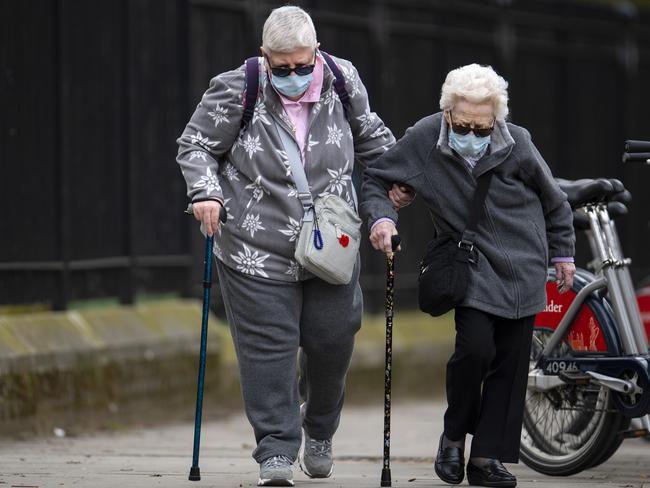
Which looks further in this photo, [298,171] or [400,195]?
[400,195]

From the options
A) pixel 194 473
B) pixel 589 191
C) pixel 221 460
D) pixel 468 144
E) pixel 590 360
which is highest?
pixel 468 144

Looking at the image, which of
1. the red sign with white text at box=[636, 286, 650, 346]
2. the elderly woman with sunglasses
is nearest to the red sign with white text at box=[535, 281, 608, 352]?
the red sign with white text at box=[636, 286, 650, 346]

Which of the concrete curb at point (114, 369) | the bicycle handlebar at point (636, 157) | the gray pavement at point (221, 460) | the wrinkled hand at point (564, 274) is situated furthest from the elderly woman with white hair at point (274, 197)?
the concrete curb at point (114, 369)

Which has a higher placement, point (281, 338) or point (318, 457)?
point (281, 338)

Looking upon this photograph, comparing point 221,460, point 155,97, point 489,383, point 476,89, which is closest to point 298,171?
point 476,89

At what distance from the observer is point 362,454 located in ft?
27.6

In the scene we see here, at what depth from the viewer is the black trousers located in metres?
5.86

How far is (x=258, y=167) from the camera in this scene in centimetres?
591

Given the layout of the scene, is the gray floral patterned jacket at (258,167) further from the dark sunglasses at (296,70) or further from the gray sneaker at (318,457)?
the gray sneaker at (318,457)

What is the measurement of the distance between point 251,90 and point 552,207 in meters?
1.19

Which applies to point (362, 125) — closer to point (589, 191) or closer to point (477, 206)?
point (477, 206)

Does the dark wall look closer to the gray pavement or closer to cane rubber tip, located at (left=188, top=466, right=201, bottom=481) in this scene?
the gray pavement

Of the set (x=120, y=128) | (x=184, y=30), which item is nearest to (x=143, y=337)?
(x=120, y=128)

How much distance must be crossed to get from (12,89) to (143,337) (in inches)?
69.4
